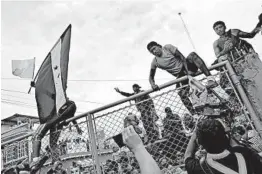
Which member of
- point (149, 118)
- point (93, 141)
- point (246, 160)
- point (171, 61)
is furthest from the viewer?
point (171, 61)

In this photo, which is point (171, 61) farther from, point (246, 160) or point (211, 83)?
point (246, 160)

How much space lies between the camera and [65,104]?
385 cm

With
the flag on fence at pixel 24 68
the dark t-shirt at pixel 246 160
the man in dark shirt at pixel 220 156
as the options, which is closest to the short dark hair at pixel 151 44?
the flag on fence at pixel 24 68

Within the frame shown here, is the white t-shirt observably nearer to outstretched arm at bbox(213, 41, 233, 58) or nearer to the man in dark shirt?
outstretched arm at bbox(213, 41, 233, 58)

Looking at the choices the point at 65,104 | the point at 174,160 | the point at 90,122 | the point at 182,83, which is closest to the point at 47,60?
the point at 65,104

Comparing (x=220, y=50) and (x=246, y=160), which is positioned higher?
(x=220, y=50)

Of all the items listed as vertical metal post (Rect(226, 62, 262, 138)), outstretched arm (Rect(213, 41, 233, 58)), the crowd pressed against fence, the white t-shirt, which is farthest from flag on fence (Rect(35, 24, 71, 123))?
outstretched arm (Rect(213, 41, 233, 58))

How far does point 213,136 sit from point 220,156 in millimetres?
132

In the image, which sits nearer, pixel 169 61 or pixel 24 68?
pixel 169 61

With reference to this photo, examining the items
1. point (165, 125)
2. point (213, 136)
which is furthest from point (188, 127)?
point (213, 136)

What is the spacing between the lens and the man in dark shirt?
1.56m

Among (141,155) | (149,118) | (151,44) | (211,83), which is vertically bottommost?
(141,155)

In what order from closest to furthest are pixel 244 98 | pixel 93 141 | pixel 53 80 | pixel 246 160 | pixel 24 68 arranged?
pixel 246 160
pixel 244 98
pixel 93 141
pixel 53 80
pixel 24 68

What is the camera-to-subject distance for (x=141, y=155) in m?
1.29
